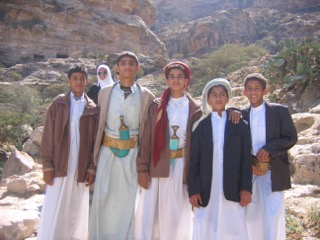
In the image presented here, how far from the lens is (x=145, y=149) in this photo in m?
3.17

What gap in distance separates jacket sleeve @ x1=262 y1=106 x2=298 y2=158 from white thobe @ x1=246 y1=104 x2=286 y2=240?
0.13 metres

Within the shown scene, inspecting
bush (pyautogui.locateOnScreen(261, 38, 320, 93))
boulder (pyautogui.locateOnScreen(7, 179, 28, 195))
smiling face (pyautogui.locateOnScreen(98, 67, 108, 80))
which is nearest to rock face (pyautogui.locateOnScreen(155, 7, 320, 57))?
bush (pyautogui.locateOnScreen(261, 38, 320, 93))

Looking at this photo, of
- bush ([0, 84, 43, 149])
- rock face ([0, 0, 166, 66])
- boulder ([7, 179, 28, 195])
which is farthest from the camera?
rock face ([0, 0, 166, 66])

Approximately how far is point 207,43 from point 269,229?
4802 cm

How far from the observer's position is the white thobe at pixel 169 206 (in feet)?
10.1

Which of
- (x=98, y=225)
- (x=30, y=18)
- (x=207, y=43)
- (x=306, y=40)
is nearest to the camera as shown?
(x=98, y=225)

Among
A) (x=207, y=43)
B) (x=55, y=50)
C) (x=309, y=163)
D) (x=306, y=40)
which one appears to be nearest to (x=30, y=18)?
(x=55, y=50)

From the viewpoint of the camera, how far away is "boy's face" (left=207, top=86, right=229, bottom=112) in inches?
117

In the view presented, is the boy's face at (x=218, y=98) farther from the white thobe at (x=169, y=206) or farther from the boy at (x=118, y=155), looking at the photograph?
the boy at (x=118, y=155)

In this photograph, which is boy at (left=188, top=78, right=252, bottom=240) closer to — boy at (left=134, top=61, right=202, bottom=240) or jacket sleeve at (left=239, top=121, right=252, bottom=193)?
jacket sleeve at (left=239, top=121, right=252, bottom=193)

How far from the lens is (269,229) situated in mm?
2975

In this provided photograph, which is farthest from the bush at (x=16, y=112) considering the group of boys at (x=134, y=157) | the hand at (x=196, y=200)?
the hand at (x=196, y=200)

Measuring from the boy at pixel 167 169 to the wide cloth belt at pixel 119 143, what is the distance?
102 mm

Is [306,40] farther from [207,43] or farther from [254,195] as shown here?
[207,43]
